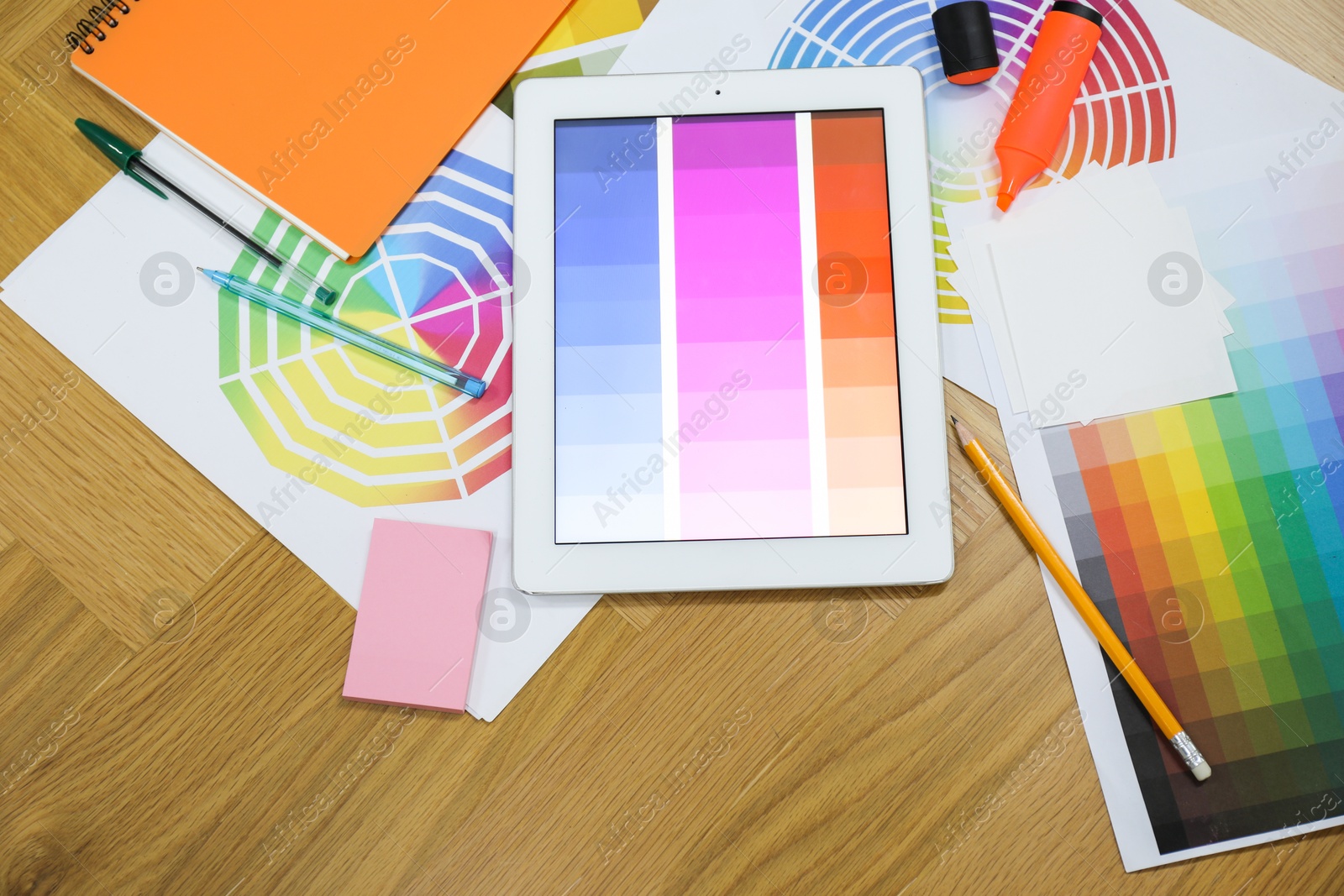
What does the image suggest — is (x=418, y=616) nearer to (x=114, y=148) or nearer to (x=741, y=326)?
(x=741, y=326)

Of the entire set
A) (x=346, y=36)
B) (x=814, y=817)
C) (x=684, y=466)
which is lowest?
(x=814, y=817)

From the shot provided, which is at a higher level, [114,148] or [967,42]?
[114,148]

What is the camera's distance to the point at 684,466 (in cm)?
61

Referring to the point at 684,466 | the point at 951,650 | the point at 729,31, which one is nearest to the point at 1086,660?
the point at 951,650

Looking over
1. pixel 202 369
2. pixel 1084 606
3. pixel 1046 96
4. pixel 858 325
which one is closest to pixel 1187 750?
pixel 1084 606

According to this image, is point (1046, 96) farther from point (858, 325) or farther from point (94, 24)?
point (94, 24)

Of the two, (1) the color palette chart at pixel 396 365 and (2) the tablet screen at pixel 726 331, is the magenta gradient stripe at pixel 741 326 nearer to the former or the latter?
(2) the tablet screen at pixel 726 331

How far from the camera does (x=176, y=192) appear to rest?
666 millimetres

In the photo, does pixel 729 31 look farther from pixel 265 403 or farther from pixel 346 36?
pixel 265 403

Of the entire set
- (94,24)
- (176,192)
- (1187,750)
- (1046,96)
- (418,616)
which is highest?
(94,24)

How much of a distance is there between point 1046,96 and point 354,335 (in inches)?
23.8

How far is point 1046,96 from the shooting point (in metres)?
0.66

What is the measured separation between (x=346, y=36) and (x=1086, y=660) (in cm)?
79

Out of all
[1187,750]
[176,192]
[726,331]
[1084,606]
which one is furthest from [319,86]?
[1187,750]
